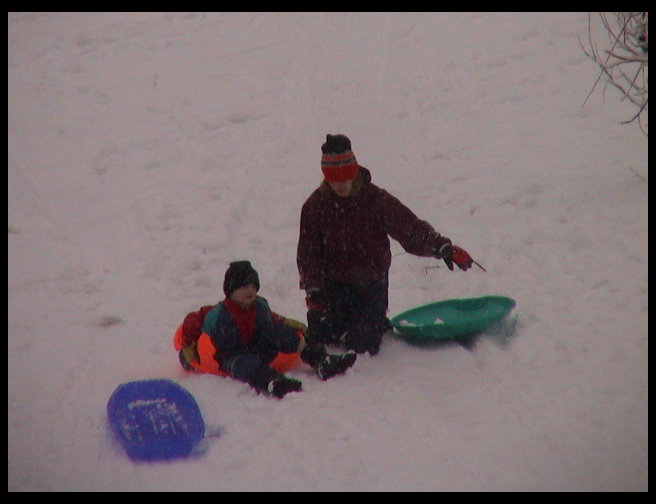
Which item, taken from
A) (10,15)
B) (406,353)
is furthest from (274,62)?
(406,353)

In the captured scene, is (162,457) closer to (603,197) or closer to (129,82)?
(603,197)

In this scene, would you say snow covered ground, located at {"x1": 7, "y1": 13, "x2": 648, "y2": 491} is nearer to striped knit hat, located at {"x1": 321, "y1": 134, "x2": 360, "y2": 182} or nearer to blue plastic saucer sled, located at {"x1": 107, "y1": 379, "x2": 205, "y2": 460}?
blue plastic saucer sled, located at {"x1": 107, "y1": 379, "x2": 205, "y2": 460}

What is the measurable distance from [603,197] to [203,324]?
4.10 metres

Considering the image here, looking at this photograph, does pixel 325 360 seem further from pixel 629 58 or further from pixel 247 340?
pixel 629 58

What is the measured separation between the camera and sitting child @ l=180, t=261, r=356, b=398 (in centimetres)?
413

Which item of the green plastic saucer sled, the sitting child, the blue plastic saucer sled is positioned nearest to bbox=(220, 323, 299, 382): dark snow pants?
the sitting child

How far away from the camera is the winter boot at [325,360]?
166 inches

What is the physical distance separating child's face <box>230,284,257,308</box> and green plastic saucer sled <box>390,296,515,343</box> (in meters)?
0.97

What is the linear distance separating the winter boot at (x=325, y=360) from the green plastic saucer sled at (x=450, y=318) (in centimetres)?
51

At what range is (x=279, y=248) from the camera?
6.57 metres

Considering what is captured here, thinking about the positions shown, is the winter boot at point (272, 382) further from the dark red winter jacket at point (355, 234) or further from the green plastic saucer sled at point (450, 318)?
the green plastic saucer sled at point (450, 318)

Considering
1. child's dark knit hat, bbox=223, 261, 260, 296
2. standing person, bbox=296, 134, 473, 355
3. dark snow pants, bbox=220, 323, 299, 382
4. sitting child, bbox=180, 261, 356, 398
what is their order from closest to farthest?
1. sitting child, bbox=180, 261, 356, 398
2. child's dark knit hat, bbox=223, 261, 260, 296
3. dark snow pants, bbox=220, 323, 299, 382
4. standing person, bbox=296, 134, 473, 355

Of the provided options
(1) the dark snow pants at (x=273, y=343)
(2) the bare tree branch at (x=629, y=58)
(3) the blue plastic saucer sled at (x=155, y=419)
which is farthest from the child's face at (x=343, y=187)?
(2) the bare tree branch at (x=629, y=58)

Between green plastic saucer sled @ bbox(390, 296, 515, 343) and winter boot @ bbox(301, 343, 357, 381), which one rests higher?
green plastic saucer sled @ bbox(390, 296, 515, 343)
